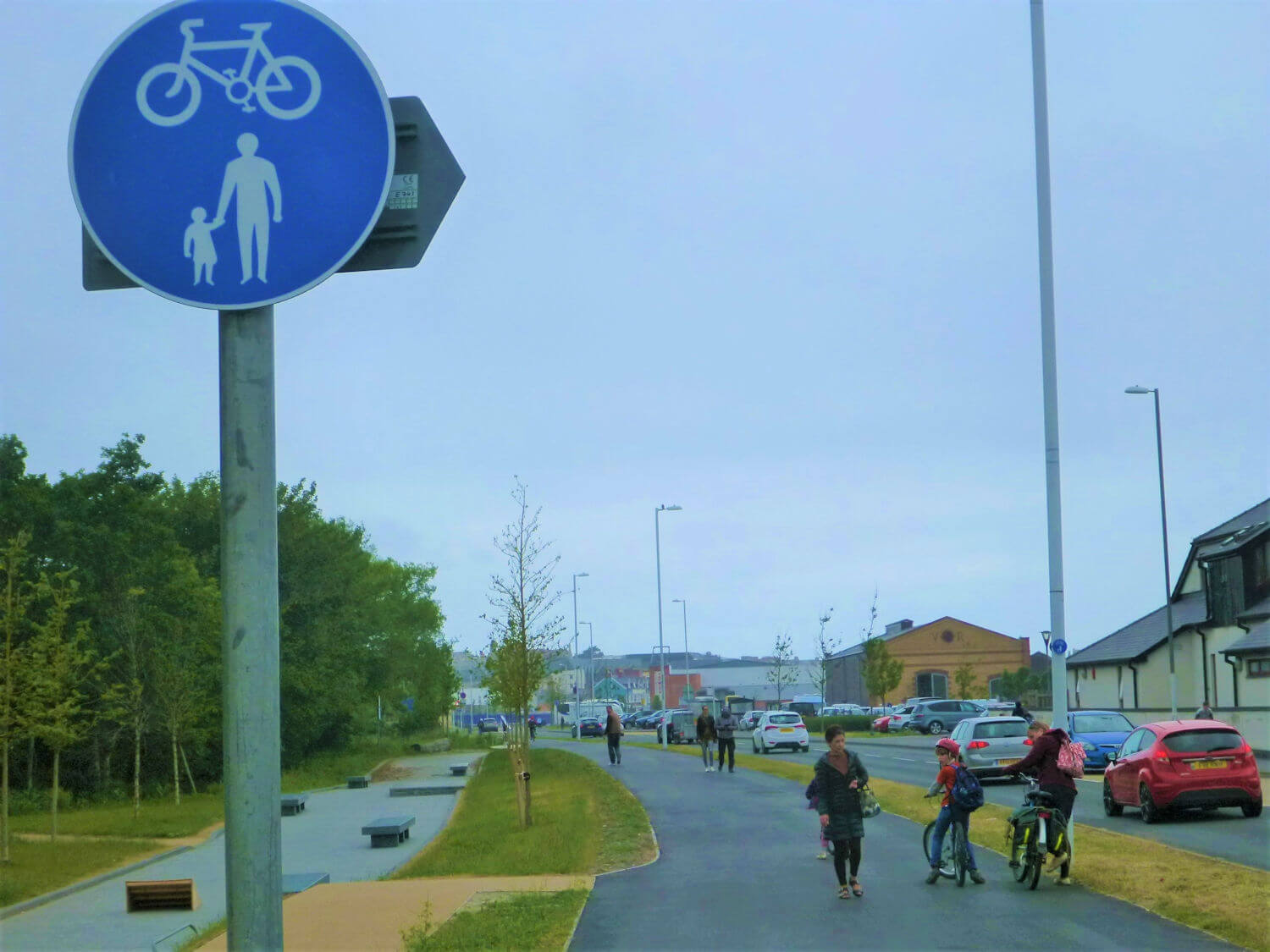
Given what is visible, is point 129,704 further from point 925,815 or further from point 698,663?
point 698,663

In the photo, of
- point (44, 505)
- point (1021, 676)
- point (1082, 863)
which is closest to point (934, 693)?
point (1021, 676)

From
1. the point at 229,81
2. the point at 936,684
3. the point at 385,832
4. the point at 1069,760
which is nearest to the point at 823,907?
the point at 1069,760

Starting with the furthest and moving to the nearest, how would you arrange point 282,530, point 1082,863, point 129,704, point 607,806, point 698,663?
1. point 698,663
2. point 282,530
3. point 129,704
4. point 607,806
5. point 1082,863

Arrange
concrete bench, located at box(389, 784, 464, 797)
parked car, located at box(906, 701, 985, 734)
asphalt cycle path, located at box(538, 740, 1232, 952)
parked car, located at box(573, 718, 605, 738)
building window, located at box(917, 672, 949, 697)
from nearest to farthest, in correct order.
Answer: asphalt cycle path, located at box(538, 740, 1232, 952) → concrete bench, located at box(389, 784, 464, 797) → parked car, located at box(906, 701, 985, 734) → parked car, located at box(573, 718, 605, 738) → building window, located at box(917, 672, 949, 697)

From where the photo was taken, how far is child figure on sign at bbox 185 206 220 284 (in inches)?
113

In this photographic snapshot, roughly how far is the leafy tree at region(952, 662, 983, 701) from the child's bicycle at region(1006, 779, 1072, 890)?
7712 centimetres

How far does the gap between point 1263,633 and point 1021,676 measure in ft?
177

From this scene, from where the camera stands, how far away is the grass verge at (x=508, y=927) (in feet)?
36.8

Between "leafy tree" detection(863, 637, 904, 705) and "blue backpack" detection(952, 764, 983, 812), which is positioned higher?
"blue backpack" detection(952, 764, 983, 812)

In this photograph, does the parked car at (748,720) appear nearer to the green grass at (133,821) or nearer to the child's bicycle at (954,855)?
the green grass at (133,821)

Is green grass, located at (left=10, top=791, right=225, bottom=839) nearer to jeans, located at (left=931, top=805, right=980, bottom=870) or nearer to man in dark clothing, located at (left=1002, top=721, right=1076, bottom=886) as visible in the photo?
jeans, located at (left=931, top=805, right=980, bottom=870)

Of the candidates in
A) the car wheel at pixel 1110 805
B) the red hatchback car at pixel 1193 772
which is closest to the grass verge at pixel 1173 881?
the red hatchback car at pixel 1193 772

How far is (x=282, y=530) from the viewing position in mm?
54969

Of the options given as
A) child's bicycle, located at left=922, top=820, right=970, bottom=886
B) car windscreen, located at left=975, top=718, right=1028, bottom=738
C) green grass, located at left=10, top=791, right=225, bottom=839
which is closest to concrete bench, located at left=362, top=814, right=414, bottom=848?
green grass, located at left=10, top=791, right=225, bottom=839
